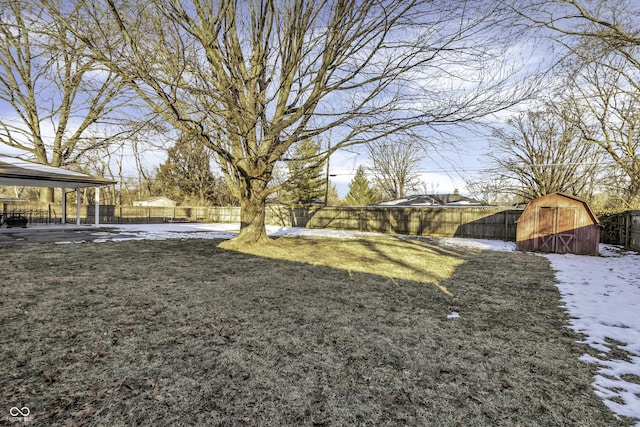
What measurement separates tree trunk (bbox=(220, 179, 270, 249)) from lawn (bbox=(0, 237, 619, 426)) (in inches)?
145

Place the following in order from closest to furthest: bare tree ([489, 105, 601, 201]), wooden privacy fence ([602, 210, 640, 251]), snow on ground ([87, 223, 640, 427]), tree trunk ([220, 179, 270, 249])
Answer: snow on ground ([87, 223, 640, 427]) < tree trunk ([220, 179, 270, 249]) < wooden privacy fence ([602, 210, 640, 251]) < bare tree ([489, 105, 601, 201])

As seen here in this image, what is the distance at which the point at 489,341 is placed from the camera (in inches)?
122

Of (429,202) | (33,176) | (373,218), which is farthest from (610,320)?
(429,202)

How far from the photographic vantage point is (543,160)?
2233 centimetres

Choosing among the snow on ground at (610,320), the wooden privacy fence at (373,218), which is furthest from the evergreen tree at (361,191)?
the snow on ground at (610,320)

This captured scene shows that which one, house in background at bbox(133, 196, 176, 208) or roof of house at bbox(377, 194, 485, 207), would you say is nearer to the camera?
roof of house at bbox(377, 194, 485, 207)

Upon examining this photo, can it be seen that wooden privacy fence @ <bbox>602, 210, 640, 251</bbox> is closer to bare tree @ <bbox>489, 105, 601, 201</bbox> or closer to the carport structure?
bare tree @ <bbox>489, 105, 601, 201</bbox>

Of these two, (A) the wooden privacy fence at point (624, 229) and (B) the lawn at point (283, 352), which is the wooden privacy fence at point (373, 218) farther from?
(B) the lawn at point (283, 352)

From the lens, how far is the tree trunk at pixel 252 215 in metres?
8.99

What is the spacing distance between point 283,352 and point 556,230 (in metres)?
12.1

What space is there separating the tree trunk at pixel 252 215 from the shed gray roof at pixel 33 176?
8.81m

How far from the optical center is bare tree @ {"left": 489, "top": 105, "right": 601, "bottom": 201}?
20628 millimetres

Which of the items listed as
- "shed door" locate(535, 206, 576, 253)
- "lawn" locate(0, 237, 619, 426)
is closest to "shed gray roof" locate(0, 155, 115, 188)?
"lawn" locate(0, 237, 619, 426)

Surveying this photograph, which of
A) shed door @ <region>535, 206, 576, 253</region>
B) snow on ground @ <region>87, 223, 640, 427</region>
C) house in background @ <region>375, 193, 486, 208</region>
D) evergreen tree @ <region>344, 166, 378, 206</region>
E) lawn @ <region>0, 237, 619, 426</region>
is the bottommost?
snow on ground @ <region>87, 223, 640, 427</region>
